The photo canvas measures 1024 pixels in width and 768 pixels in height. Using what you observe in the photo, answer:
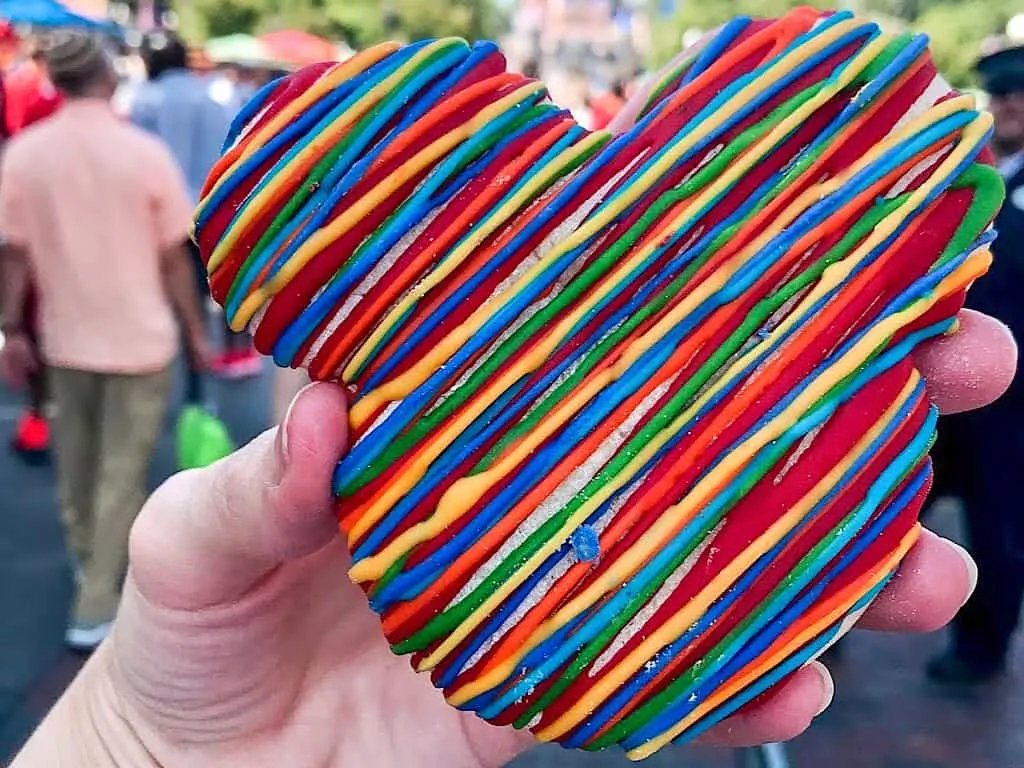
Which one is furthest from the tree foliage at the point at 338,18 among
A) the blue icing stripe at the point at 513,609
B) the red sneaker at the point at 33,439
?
the blue icing stripe at the point at 513,609

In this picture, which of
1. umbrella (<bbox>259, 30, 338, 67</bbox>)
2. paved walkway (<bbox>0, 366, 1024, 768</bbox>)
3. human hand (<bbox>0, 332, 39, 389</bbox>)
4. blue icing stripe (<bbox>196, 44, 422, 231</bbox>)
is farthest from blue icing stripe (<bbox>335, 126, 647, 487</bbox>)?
umbrella (<bbox>259, 30, 338, 67</bbox>)

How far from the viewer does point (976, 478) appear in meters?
2.94

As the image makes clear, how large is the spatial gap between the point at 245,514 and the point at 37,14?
8.99m

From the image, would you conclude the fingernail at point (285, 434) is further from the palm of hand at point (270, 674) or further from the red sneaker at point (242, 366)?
the red sneaker at point (242, 366)

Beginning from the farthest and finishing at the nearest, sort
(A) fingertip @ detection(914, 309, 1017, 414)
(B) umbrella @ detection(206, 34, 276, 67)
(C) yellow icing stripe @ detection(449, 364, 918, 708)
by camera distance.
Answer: (B) umbrella @ detection(206, 34, 276, 67) < (A) fingertip @ detection(914, 309, 1017, 414) < (C) yellow icing stripe @ detection(449, 364, 918, 708)

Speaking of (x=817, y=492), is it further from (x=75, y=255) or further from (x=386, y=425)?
(x=75, y=255)

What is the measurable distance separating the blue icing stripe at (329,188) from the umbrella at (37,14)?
27.7 feet

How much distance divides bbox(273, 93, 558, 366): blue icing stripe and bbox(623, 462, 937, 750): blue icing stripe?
1.64 feet

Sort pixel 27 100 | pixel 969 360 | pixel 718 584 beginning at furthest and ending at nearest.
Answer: pixel 27 100
pixel 969 360
pixel 718 584

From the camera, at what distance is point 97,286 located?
2.80m

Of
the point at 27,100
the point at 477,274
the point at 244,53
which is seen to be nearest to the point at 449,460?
the point at 477,274

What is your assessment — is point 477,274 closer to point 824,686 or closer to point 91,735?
point 824,686

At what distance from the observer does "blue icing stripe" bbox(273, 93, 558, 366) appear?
95cm

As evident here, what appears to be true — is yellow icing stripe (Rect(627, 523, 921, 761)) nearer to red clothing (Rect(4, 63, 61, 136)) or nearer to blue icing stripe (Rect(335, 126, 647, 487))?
blue icing stripe (Rect(335, 126, 647, 487))
